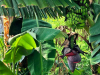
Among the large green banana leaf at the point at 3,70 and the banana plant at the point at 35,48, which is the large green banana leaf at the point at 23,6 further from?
the large green banana leaf at the point at 3,70

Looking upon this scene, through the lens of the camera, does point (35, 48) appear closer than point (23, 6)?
No

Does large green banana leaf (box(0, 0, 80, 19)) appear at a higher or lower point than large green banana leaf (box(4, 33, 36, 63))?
higher

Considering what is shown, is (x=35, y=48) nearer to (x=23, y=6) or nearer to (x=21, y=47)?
(x=21, y=47)

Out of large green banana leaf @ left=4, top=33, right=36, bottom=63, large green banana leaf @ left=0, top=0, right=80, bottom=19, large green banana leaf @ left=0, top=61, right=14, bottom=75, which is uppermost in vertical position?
large green banana leaf @ left=0, top=0, right=80, bottom=19

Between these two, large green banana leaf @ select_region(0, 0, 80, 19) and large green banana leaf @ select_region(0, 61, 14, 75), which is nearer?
large green banana leaf @ select_region(0, 0, 80, 19)

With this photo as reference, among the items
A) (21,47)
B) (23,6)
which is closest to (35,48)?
(21,47)

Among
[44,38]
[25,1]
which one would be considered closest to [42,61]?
→ [44,38]

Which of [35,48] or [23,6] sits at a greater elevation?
[23,6]

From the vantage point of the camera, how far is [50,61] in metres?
0.49

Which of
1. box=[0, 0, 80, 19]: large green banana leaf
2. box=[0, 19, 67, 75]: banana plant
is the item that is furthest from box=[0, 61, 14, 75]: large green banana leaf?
box=[0, 0, 80, 19]: large green banana leaf

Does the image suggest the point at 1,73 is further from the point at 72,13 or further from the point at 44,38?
the point at 72,13

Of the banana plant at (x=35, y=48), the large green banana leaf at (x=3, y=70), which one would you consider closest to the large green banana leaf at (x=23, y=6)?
the banana plant at (x=35, y=48)

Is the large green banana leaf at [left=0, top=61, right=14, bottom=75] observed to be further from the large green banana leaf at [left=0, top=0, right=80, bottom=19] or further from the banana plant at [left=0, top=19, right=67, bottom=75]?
the large green banana leaf at [left=0, top=0, right=80, bottom=19]

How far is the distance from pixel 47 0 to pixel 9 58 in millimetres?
347
